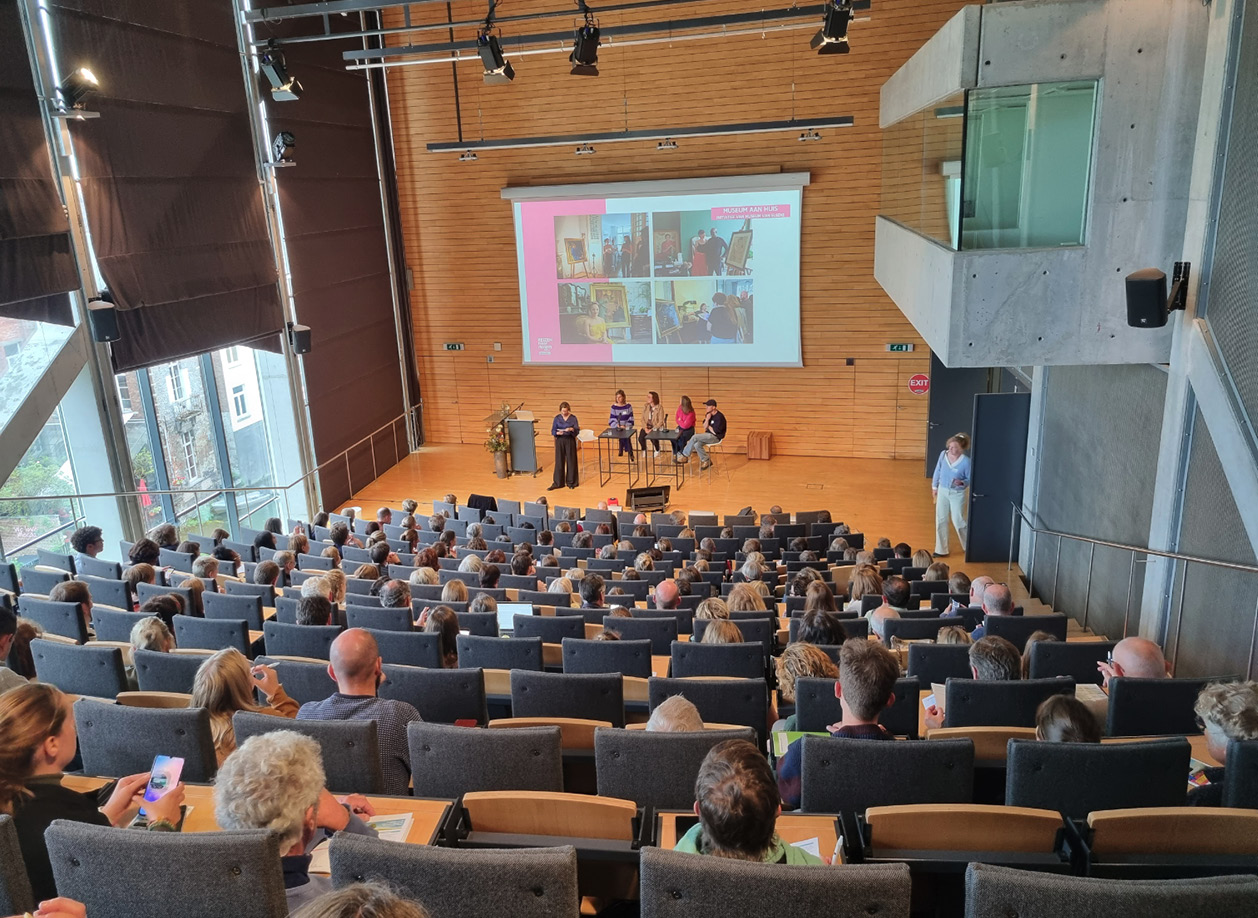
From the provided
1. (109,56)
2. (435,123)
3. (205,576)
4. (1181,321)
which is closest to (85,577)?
(205,576)

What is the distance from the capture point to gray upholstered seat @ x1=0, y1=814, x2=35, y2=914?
2.33 metres

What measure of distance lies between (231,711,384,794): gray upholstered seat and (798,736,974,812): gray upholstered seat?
1654 millimetres

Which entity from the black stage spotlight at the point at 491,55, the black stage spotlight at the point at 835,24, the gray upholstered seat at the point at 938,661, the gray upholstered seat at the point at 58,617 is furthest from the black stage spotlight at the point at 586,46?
the gray upholstered seat at the point at 938,661

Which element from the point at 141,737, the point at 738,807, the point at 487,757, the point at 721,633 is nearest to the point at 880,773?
the point at 738,807

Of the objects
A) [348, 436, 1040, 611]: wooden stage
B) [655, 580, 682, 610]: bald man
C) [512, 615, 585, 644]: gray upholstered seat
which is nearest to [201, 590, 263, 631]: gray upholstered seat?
[512, 615, 585, 644]: gray upholstered seat

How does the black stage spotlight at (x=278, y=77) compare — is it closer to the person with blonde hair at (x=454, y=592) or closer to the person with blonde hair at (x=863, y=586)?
the person with blonde hair at (x=454, y=592)

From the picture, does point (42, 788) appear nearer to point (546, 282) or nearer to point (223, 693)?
point (223, 693)

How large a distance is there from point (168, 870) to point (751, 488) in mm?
13810

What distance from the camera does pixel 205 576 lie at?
26.3ft

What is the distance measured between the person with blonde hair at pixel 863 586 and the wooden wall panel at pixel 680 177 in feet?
30.9

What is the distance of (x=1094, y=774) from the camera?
10.8ft

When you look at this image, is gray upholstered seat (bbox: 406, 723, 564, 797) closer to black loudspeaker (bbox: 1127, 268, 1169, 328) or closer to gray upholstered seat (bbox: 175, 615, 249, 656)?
gray upholstered seat (bbox: 175, 615, 249, 656)

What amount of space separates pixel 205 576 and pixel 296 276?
7824 mm

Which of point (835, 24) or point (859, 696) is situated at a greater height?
point (835, 24)
